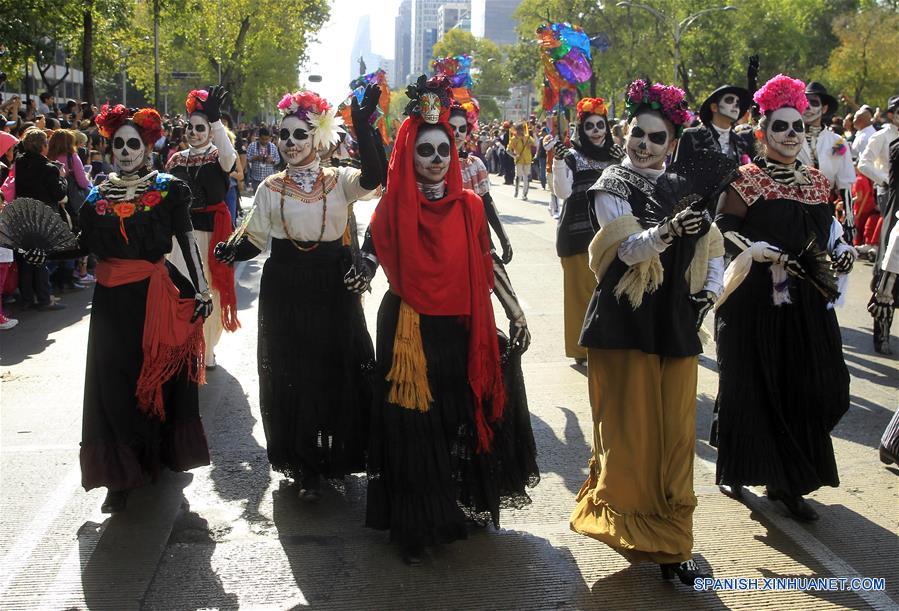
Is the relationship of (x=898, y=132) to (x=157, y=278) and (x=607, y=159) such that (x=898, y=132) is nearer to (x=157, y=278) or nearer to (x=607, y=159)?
(x=607, y=159)

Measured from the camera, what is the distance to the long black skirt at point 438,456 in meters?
4.47

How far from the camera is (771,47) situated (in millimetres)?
56875

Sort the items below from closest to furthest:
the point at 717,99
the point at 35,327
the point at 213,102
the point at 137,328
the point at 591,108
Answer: the point at 137,328 < the point at 213,102 < the point at 717,99 < the point at 591,108 < the point at 35,327

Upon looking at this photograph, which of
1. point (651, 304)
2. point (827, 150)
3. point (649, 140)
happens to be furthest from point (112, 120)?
point (827, 150)

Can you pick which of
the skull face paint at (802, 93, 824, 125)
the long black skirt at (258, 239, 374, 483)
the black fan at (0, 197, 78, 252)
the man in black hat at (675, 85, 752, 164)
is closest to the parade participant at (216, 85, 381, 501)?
the long black skirt at (258, 239, 374, 483)

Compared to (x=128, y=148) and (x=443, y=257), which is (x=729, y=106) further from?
(x=128, y=148)

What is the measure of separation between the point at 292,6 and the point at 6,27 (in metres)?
23.6

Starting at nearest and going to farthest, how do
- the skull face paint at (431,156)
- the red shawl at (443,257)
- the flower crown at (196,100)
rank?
the red shawl at (443,257)
the skull face paint at (431,156)
the flower crown at (196,100)

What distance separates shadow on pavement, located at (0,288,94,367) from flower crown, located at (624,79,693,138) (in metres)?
6.39

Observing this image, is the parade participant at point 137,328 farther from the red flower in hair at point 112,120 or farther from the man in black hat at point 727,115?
the man in black hat at point 727,115

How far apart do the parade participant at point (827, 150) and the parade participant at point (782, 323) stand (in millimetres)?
1032

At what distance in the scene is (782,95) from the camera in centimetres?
494

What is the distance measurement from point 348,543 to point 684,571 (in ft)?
5.26

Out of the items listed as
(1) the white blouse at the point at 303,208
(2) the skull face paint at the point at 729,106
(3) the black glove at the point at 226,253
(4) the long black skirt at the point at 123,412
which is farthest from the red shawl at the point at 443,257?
(2) the skull face paint at the point at 729,106
